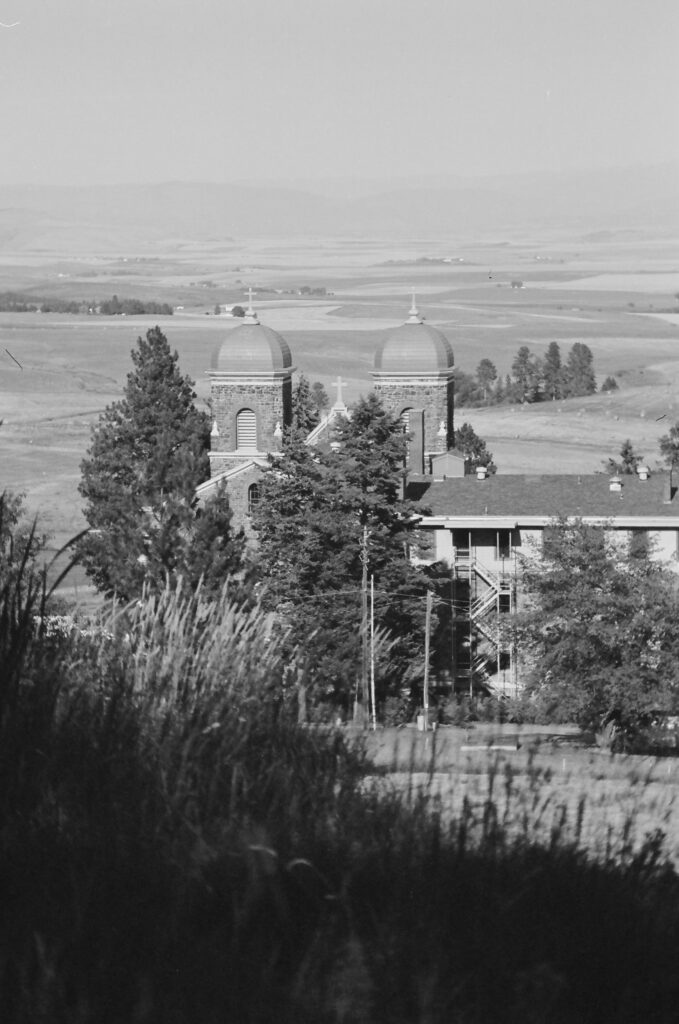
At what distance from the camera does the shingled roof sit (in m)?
47.6

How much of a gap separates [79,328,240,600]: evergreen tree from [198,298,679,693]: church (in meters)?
1.69

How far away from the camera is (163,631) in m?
10.5

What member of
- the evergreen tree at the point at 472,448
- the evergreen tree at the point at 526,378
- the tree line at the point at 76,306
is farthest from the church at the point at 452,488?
the tree line at the point at 76,306

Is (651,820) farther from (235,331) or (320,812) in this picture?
(235,331)

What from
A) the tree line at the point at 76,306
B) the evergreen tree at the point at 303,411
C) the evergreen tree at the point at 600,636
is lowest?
the evergreen tree at the point at 600,636

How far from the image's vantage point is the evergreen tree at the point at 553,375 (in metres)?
133

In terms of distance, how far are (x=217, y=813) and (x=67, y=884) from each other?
0.96 metres

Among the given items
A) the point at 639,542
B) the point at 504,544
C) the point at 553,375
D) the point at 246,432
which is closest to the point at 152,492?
the point at 504,544

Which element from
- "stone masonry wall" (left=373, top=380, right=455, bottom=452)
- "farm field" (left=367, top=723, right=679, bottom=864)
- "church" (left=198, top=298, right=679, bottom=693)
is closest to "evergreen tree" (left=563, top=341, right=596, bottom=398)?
"church" (left=198, top=298, right=679, bottom=693)

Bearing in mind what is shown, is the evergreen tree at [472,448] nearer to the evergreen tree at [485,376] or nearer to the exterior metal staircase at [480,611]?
the exterior metal staircase at [480,611]

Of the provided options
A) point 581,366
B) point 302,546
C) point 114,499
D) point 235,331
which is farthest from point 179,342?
point 302,546

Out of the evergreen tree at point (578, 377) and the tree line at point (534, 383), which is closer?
the tree line at point (534, 383)

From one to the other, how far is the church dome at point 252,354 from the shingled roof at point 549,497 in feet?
36.6

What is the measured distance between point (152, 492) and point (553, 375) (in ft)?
297
